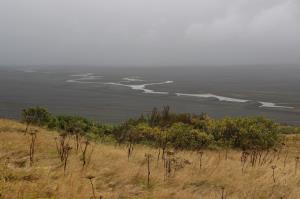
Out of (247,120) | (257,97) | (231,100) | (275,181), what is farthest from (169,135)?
(257,97)

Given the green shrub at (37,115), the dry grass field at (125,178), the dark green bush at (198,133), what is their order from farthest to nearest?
the green shrub at (37,115) < the dark green bush at (198,133) < the dry grass field at (125,178)

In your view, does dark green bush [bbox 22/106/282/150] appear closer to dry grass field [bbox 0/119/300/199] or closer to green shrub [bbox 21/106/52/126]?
green shrub [bbox 21/106/52/126]

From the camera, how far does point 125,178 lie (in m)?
7.89

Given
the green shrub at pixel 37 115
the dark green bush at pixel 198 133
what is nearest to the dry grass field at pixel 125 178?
the dark green bush at pixel 198 133

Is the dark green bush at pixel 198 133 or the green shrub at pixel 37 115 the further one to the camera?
the green shrub at pixel 37 115

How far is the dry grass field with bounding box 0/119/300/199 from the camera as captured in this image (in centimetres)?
660

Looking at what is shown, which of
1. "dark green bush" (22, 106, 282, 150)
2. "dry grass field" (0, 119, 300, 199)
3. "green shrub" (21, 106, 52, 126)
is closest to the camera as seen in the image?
"dry grass field" (0, 119, 300, 199)

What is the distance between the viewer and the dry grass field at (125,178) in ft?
21.7

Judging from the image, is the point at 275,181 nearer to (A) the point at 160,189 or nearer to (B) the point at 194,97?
(A) the point at 160,189

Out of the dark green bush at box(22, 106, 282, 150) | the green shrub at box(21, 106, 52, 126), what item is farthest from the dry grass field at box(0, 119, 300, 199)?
the green shrub at box(21, 106, 52, 126)

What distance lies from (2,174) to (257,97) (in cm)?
9095

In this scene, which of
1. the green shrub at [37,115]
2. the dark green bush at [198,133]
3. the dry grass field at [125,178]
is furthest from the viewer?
the green shrub at [37,115]

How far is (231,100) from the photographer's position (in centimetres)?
8738

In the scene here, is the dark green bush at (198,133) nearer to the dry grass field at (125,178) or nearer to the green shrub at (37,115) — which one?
the green shrub at (37,115)
